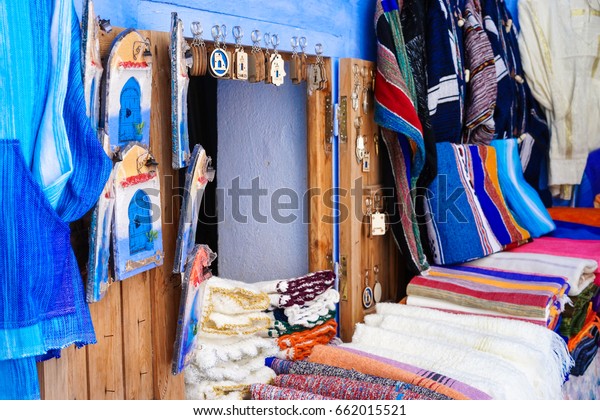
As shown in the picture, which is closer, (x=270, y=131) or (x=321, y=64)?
(x=321, y=64)

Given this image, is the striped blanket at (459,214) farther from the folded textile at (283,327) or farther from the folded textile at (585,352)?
the folded textile at (283,327)

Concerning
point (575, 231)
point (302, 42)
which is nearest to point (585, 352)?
point (575, 231)

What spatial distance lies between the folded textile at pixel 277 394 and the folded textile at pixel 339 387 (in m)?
0.05

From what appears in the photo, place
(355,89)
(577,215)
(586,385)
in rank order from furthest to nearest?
(577,215)
(586,385)
(355,89)

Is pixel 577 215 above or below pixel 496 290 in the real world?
above

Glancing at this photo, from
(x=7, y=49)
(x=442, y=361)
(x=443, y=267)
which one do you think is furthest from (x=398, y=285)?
(x=7, y=49)

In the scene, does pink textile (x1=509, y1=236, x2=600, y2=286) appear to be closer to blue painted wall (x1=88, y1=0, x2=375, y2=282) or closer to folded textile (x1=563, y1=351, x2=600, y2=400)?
folded textile (x1=563, y1=351, x2=600, y2=400)

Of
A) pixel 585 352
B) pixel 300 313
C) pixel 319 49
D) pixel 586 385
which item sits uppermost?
pixel 319 49

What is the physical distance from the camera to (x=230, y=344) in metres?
1.74

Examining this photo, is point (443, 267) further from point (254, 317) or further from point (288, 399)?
point (288, 399)

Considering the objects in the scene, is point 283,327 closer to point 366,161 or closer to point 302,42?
point 366,161

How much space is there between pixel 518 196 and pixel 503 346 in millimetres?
959
